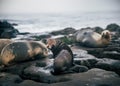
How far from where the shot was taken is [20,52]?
7.38 metres

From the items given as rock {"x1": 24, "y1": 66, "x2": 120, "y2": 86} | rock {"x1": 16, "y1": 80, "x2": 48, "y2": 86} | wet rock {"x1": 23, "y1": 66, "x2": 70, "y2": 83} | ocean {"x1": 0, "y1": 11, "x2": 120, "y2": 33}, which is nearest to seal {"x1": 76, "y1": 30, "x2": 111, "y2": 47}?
rock {"x1": 24, "y1": 66, "x2": 120, "y2": 86}

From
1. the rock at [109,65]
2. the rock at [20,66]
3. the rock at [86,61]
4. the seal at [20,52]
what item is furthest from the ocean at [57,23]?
the rock at [109,65]

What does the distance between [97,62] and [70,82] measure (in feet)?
6.04

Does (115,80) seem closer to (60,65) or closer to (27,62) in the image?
(60,65)

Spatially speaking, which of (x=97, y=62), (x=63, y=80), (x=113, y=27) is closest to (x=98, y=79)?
(x=63, y=80)

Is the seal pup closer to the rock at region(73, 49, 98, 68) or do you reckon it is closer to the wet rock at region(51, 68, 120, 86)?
the wet rock at region(51, 68, 120, 86)

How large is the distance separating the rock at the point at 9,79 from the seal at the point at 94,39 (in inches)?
190

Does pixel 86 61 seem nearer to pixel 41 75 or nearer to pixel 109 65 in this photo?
pixel 109 65

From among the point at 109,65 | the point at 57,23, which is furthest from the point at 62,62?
the point at 57,23

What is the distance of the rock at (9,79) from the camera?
5488mm

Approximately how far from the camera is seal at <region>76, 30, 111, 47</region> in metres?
10.0

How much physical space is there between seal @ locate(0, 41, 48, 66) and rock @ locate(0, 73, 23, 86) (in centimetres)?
101

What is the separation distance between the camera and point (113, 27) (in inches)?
693

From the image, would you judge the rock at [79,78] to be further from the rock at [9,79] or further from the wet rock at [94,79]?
the rock at [9,79]
